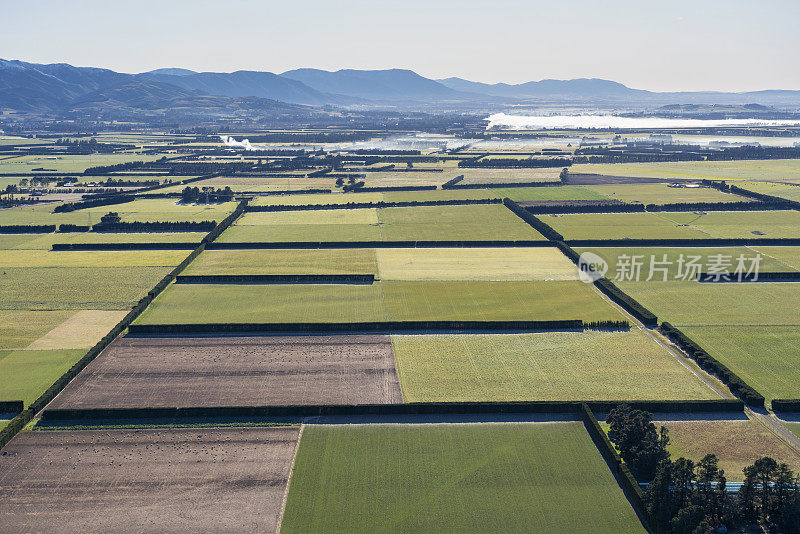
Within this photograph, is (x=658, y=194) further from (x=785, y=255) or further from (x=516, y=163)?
(x=516, y=163)

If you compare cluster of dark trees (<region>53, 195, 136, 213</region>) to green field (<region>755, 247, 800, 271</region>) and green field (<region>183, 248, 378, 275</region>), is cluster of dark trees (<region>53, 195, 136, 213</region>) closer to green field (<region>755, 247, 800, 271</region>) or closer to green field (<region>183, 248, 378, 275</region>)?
green field (<region>183, 248, 378, 275</region>)

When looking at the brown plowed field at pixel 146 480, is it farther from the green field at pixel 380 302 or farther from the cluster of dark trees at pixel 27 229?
the cluster of dark trees at pixel 27 229

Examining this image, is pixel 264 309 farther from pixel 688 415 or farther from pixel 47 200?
pixel 47 200

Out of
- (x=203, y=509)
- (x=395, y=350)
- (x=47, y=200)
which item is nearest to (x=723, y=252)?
(x=395, y=350)

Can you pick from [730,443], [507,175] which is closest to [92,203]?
[507,175]

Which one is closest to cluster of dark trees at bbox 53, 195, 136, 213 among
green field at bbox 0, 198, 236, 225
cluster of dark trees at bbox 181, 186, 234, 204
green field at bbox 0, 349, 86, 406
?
green field at bbox 0, 198, 236, 225

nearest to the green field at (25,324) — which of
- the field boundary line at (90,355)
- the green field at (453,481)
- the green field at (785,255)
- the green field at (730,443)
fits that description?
the field boundary line at (90,355)
